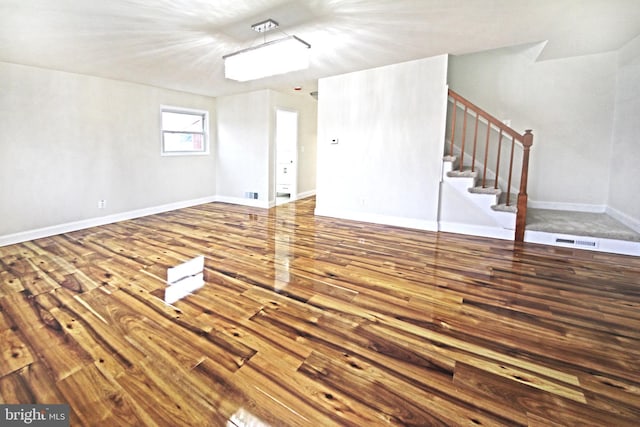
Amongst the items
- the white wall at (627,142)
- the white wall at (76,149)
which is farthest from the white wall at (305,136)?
the white wall at (627,142)

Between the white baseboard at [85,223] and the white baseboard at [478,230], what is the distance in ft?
16.2

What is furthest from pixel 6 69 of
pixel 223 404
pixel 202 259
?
pixel 223 404

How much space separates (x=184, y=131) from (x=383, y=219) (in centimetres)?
433

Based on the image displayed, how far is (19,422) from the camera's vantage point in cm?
140

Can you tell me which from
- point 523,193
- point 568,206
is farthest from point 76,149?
point 568,206

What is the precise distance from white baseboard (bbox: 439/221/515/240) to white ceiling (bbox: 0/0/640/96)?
2258 millimetres

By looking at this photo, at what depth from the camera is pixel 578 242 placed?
3.82 m

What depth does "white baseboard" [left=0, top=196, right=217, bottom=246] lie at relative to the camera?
4.12 m

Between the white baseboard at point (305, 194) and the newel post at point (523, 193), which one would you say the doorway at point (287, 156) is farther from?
the newel post at point (523, 193)

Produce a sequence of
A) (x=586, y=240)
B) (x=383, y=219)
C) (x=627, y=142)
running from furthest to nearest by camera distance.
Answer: (x=383, y=219) < (x=627, y=142) < (x=586, y=240)

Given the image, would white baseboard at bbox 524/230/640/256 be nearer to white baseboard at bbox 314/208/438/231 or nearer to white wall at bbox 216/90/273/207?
white baseboard at bbox 314/208/438/231

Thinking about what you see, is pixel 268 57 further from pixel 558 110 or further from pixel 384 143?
pixel 558 110

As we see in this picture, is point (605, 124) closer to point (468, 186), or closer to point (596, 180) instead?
point (596, 180)

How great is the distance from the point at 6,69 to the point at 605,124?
314 inches
